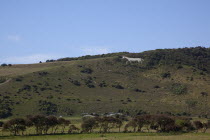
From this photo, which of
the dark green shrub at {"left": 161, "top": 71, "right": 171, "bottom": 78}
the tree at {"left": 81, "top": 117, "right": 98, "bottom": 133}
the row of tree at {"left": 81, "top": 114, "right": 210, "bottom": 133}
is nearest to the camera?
the tree at {"left": 81, "top": 117, "right": 98, "bottom": 133}

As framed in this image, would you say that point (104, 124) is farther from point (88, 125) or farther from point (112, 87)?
point (112, 87)

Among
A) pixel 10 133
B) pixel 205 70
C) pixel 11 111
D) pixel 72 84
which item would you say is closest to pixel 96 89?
pixel 72 84

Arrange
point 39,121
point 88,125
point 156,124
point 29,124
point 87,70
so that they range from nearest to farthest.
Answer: point 29,124
point 39,121
point 88,125
point 156,124
point 87,70

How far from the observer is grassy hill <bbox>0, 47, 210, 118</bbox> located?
123188 mm

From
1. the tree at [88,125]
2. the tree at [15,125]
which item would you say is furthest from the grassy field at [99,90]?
the tree at [88,125]

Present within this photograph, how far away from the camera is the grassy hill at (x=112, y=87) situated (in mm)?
123188

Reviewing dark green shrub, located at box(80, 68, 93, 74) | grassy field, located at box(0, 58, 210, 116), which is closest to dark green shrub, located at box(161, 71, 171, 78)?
grassy field, located at box(0, 58, 210, 116)

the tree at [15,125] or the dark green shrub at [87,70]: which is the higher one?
the dark green shrub at [87,70]

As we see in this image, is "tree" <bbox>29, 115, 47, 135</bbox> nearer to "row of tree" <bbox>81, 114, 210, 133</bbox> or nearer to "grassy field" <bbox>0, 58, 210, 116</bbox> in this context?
"row of tree" <bbox>81, 114, 210, 133</bbox>

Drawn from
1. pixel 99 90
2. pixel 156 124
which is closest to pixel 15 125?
pixel 156 124

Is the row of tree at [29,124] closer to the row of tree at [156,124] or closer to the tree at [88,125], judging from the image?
the tree at [88,125]

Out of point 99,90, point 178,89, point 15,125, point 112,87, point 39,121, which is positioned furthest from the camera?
point 112,87

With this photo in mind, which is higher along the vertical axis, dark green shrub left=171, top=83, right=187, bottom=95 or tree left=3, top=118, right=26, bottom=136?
dark green shrub left=171, top=83, right=187, bottom=95

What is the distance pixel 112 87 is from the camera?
15000 cm
